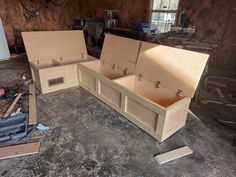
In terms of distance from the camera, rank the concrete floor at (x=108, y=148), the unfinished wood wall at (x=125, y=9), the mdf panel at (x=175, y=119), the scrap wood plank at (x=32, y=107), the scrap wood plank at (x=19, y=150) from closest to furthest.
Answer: the concrete floor at (x=108, y=148), the scrap wood plank at (x=19, y=150), the mdf panel at (x=175, y=119), the scrap wood plank at (x=32, y=107), the unfinished wood wall at (x=125, y=9)

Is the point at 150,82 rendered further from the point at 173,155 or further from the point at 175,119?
the point at 173,155

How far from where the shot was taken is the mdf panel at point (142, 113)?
64.5 inches


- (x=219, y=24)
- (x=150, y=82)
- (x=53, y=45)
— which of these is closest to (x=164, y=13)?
(x=219, y=24)

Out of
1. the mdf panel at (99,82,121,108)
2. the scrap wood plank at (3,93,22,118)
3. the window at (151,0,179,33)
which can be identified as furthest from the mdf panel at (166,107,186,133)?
the window at (151,0,179,33)

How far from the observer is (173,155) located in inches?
59.6

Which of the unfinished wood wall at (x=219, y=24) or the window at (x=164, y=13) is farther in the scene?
the window at (x=164, y=13)

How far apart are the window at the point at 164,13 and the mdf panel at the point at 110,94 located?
3201 mm

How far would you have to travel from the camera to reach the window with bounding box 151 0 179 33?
438 centimetres

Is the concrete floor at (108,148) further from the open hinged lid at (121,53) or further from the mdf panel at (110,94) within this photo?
the open hinged lid at (121,53)

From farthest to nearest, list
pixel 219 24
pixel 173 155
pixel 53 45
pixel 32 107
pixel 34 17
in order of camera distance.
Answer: pixel 34 17
pixel 219 24
pixel 53 45
pixel 32 107
pixel 173 155

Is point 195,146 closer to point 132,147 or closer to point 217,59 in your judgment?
A: point 132,147

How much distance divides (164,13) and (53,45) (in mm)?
3191

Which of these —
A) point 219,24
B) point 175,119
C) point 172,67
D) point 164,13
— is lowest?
point 175,119

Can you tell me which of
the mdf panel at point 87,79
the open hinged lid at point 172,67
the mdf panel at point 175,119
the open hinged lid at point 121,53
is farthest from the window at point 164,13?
the mdf panel at point 175,119
